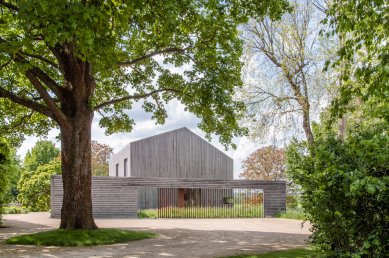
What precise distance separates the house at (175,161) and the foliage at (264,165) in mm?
8999

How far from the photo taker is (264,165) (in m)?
43.8

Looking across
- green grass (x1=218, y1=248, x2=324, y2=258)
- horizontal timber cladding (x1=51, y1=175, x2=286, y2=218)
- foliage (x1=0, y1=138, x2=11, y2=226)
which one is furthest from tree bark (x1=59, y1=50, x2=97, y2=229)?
horizontal timber cladding (x1=51, y1=175, x2=286, y2=218)

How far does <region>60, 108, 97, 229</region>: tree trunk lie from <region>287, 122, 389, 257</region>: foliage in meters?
9.13

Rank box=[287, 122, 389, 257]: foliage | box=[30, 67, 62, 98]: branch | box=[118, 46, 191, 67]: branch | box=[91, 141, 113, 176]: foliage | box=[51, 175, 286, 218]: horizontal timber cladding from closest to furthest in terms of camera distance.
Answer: box=[287, 122, 389, 257]: foliage, box=[30, 67, 62, 98]: branch, box=[118, 46, 191, 67]: branch, box=[51, 175, 286, 218]: horizontal timber cladding, box=[91, 141, 113, 176]: foliage

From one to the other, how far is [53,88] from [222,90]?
564cm

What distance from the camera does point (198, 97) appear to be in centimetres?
1470

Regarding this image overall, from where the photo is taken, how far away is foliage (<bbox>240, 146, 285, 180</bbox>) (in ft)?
141

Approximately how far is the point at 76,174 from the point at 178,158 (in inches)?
813

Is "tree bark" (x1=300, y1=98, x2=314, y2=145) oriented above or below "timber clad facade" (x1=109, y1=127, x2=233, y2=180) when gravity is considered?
above

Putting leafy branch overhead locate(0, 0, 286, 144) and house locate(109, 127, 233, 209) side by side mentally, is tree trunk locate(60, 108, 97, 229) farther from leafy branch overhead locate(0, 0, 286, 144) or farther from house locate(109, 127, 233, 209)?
house locate(109, 127, 233, 209)

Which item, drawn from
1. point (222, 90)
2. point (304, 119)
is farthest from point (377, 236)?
point (304, 119)

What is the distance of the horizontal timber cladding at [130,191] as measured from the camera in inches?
974

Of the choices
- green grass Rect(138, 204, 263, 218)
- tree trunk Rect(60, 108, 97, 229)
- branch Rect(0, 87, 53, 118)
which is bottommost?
green grass Rect(138, 204, 263, 218)

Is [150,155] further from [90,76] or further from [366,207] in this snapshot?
[366,207]
